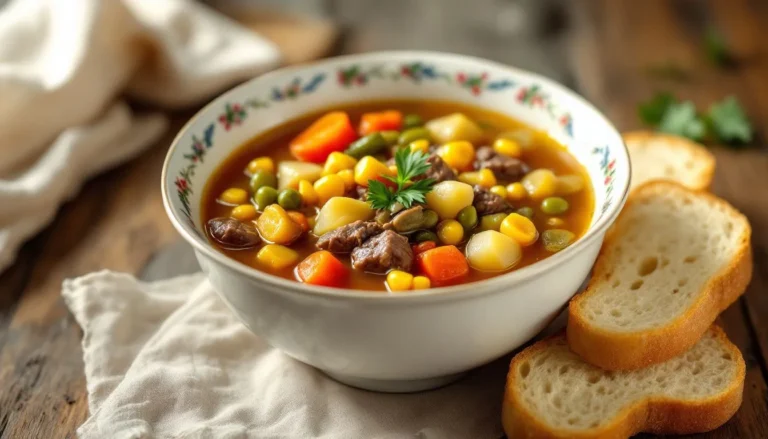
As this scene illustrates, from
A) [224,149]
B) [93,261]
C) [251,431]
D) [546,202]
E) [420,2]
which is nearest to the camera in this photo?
[251,431]

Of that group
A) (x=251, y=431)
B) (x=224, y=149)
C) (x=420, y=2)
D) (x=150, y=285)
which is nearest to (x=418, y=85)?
(x=224, y=149)

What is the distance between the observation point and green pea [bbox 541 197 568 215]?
3.41 m

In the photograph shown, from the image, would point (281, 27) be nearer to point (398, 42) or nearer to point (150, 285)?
point (398, 42)

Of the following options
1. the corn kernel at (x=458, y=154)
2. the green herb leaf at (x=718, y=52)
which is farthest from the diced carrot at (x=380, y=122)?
the green herb leaf at (x=718, y=52)

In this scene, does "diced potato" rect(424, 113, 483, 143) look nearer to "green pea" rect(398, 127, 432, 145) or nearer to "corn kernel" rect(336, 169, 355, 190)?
"green pea" rect(398, 127, 432, 145)

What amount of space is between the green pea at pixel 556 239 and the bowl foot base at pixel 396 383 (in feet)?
2.03

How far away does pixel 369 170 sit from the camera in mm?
3443

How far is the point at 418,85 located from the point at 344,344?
1906mm

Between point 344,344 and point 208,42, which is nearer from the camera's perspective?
point 344,344

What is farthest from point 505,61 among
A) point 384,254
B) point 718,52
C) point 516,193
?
point 384,254

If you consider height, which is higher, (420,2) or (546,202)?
(546,202)

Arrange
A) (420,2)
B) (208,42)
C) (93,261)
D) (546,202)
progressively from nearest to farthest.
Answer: (546,202), (93,261), (208,42), (420,2)

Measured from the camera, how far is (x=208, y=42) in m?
5.36

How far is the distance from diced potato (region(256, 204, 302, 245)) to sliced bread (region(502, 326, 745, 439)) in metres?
1.00
